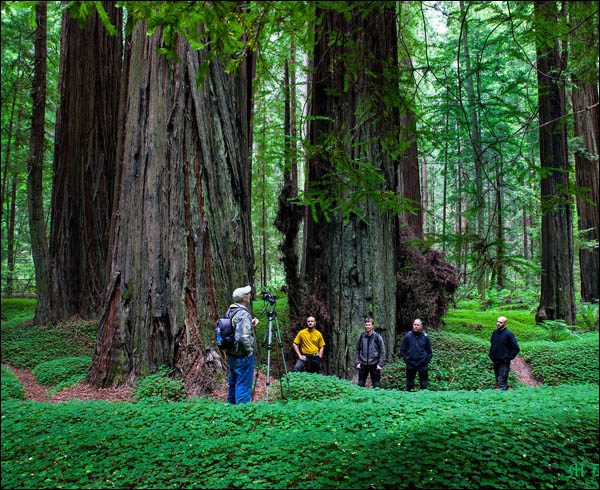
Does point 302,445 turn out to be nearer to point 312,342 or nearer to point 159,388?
point 159,388

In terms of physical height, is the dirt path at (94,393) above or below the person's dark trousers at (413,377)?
above

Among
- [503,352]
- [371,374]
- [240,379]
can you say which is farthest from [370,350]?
[240,379]

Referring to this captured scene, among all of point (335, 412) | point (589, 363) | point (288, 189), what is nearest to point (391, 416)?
point (335, 412)

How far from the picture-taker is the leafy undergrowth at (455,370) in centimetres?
843

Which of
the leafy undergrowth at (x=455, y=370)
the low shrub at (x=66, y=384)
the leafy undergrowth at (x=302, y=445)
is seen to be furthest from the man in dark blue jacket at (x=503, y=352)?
the low shrub at (x=66, y=384)

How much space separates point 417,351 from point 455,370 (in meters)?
1.66

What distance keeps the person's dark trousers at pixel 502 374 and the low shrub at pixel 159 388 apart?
19.7 ft

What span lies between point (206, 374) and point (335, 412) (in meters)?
2.36

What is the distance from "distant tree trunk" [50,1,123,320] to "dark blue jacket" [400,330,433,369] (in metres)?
8.59

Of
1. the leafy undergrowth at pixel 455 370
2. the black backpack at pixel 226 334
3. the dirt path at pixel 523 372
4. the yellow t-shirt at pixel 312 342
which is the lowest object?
the dirt path at pixel 523 372

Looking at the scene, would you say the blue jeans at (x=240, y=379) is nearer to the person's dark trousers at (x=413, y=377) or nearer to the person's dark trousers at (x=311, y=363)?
the person's dark trousers at (x=311, y=363)

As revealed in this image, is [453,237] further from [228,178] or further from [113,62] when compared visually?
[113,62]

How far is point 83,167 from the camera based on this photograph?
40.2ft

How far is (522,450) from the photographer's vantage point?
11.2ft
